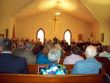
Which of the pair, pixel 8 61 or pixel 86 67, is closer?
pixel 8 61

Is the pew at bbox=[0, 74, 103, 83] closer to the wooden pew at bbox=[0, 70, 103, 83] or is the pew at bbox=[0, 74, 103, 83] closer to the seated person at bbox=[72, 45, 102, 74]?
the wooden pew at bbox=[0, 70, 103, 83]

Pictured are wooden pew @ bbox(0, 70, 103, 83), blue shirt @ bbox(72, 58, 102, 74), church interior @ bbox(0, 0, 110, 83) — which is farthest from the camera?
blue shirt @ bbox(72, 58, 102, 74)

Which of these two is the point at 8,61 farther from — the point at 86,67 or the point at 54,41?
the point at 54,41

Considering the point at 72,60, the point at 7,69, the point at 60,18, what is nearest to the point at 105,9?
the point at 60,18

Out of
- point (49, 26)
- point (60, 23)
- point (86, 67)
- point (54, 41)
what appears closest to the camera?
point (86, 67)

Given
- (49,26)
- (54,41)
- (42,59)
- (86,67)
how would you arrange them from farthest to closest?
(49,26)
(54,41)
(42,59)
(86,67)

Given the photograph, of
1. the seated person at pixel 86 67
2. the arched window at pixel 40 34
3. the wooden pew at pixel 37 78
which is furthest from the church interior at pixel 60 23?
the wooden pew at pixel 37 78

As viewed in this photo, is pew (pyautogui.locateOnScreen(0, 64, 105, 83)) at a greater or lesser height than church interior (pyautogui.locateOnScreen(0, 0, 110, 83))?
lesser

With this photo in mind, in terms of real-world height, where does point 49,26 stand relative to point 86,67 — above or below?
above

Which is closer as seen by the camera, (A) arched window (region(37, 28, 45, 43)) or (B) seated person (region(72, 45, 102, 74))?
(B) seated person (region(72, 45, 102, 74))

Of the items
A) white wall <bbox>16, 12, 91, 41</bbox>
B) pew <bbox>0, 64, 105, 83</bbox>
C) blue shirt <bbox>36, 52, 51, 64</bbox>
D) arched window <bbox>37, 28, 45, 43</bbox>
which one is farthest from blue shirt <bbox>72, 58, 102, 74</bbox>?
arched window <bbox>37, 28, 45, 43</bbox>

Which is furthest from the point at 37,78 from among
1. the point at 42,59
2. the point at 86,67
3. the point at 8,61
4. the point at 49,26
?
the point at 49,26

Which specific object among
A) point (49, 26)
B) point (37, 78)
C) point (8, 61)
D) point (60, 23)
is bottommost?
point (37, 78)

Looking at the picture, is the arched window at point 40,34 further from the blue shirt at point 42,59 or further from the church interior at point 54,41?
the blue shirt at point 42,59
